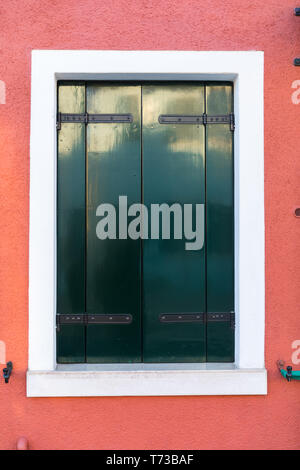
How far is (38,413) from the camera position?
2496 mm

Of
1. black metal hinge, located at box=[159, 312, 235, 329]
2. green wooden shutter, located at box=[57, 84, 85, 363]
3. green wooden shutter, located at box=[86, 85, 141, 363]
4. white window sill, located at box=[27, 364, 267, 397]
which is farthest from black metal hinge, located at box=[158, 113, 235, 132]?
white window sill, located at box=[27, 364, 267, 397]

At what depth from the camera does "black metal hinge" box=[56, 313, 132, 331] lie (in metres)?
2.56

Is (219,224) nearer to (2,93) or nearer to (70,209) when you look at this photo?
(70,209)

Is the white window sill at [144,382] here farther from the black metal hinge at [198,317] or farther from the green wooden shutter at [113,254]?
the black metal hinge at [198,317]

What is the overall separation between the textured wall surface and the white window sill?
72mm

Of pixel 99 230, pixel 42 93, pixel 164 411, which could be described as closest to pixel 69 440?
pixel 164 411

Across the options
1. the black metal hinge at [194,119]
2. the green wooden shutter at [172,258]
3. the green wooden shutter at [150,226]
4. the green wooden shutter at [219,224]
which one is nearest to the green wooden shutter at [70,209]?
the green wooden shutter at [150,226]

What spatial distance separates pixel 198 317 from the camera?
2586mm

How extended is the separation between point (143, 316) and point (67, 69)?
5.79 feet

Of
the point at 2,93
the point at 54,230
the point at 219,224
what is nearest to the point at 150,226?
→ the point at 219,224

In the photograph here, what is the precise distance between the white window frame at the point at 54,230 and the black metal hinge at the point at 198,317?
0.10 meters

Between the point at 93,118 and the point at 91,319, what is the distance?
1407 millimetres
